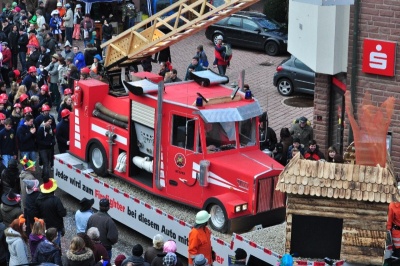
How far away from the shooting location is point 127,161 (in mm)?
18188

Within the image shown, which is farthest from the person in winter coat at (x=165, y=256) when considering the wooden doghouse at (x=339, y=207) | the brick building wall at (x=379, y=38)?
the brick building wall at (x=379, y=38)

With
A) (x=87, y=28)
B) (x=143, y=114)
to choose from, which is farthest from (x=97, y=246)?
(x=87, y=28)

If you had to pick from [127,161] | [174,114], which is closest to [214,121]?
[174,114]

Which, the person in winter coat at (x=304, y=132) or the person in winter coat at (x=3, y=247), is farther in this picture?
the person in winter coat at (x=304, y=132)

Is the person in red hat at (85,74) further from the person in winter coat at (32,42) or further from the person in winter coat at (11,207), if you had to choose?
the person in winter coat at (32,42)

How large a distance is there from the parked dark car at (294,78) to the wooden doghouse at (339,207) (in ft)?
41.2

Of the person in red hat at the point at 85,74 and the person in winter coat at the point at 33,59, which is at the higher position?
the person in red hat at the point at 85,74

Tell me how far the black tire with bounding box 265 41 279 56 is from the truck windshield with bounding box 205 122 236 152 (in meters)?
15.6

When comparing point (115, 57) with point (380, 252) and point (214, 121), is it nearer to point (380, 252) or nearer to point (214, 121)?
point (214, 121)

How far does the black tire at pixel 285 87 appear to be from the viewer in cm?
2736

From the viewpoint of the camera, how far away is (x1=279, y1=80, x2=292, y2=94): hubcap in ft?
89.9

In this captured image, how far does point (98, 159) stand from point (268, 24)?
48.7ft

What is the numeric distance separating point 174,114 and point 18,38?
1410 cm

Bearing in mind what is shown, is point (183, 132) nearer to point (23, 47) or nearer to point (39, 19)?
point (23, 47)
